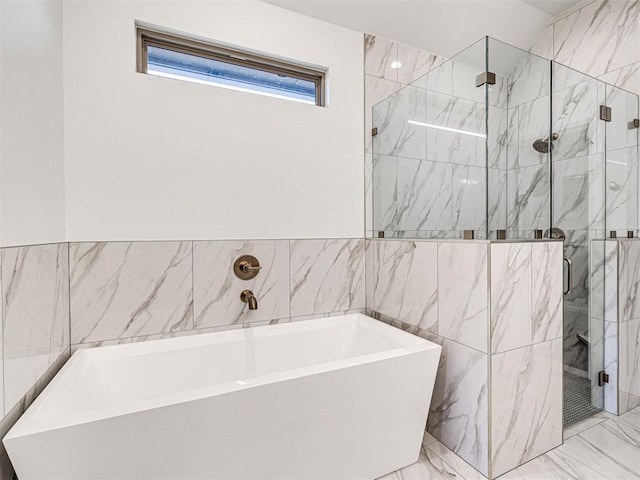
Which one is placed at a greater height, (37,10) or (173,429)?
(37,10)

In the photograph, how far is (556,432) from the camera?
5.86ft

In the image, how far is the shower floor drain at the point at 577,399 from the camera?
2.07m

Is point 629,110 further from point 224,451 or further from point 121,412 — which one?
point 121,412

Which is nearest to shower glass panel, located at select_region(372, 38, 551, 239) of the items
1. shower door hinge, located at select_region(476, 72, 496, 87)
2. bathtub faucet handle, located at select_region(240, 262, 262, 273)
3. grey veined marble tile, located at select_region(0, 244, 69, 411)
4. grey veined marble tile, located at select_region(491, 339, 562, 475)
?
shower door hinge, located at select_region(476, 72, 496, 87)

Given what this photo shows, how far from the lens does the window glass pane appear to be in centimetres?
198

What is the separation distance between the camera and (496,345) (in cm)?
A: 157

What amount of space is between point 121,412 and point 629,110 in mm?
3280

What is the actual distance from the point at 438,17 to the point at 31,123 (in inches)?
99.3

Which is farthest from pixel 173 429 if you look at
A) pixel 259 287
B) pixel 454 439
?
pixel 454 439

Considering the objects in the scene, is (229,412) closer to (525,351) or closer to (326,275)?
(326,275)

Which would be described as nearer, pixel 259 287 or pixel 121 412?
pixel 121 412

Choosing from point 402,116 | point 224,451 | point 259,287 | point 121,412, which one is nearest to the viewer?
point 121,412

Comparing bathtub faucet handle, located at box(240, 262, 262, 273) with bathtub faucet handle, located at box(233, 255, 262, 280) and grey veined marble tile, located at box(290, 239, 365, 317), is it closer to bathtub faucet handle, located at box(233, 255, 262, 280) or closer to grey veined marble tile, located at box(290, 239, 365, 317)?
bathtub faucet handle, located at box(233, 255, 262, 280)

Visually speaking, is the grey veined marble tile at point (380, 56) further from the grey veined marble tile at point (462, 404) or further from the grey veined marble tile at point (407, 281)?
the grey veined marble tile at point (462, 404)
